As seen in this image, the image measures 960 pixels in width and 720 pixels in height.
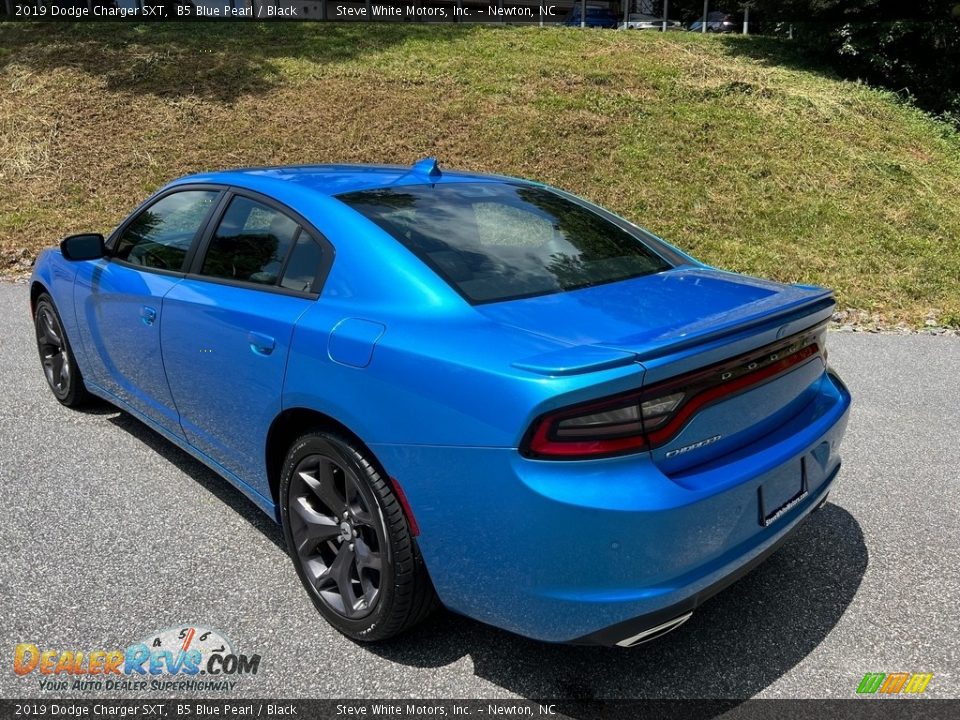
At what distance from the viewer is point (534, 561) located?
1979mm

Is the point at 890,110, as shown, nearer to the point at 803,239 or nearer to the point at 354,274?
the point at 803,239

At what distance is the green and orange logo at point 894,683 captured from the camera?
2.34 meters

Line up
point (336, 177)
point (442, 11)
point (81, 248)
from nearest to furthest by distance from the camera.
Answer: point (336, 177) < point (81, 248) < point (442, 11)

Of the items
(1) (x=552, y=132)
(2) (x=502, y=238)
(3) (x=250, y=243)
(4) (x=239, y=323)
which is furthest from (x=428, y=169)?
(1) (x=552, y=132)

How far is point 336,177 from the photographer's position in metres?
3.15

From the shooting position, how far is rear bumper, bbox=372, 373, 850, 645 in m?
1.93

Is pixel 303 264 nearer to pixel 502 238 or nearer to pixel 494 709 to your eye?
pixel 502 238

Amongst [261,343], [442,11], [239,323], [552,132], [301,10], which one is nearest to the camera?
[261,343]

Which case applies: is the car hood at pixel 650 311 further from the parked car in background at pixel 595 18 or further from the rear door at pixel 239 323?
the parked car in background at pixel 595 18

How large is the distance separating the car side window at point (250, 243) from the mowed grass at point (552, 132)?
253 inches

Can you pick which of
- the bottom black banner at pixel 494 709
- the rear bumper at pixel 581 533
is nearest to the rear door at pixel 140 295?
the bottom black banner at pixel 494 709

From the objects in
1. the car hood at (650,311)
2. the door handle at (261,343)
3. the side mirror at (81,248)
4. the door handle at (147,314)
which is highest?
the car hood at (650,311)

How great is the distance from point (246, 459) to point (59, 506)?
46.0 inches

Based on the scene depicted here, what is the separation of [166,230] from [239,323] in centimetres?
115
